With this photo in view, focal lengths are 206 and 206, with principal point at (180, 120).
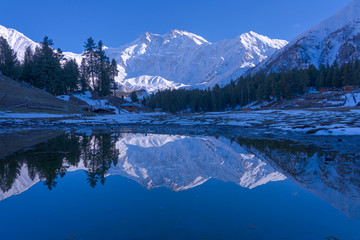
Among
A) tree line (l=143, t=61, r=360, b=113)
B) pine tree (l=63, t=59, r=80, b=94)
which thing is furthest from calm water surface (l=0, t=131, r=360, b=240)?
tree line (l=143, t=61, r=360, b=113)

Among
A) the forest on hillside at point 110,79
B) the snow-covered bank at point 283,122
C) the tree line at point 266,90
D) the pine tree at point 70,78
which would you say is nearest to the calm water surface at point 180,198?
the snow-covered bank at point 283,122

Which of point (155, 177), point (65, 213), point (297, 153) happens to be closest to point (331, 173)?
point (297, 153)

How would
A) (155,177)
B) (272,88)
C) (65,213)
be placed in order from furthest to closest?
1. (272,88)
2. (155,177)
3. (65,213)

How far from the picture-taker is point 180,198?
364 centimetres

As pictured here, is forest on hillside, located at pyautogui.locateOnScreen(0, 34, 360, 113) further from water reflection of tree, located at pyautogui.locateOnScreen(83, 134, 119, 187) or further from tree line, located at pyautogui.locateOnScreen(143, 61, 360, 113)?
water reflection of tree, located at pyautogui.locateOnScreen(83, 134, 119, 187)

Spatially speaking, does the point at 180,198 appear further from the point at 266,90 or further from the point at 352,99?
the point at 266,90

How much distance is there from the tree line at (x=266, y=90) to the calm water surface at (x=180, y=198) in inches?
2934

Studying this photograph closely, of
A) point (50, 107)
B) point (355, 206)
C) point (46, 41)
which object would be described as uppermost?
point (46, 41)

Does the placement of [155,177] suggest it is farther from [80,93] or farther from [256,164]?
[80,93]

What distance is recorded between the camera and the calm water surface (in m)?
2.64

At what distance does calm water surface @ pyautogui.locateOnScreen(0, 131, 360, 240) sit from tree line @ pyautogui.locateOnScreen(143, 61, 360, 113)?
74.5 metres

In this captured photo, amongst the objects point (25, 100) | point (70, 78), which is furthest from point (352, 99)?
point (70, 78)

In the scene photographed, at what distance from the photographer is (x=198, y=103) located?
92.9 metres

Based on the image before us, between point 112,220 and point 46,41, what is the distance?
3045 inches
